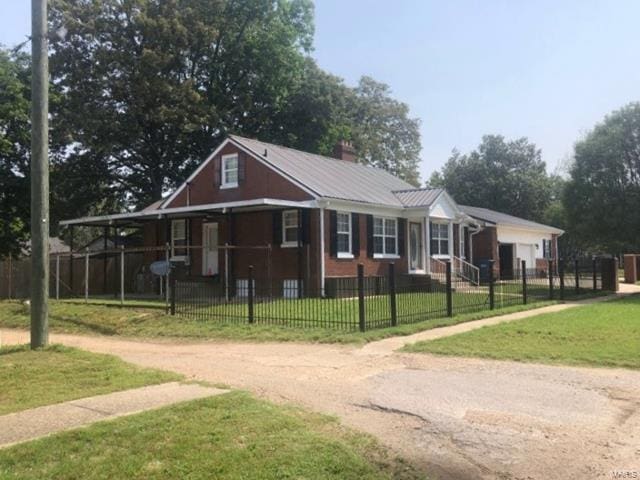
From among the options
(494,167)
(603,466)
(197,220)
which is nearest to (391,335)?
(603,466)

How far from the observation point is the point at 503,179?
5922 cm

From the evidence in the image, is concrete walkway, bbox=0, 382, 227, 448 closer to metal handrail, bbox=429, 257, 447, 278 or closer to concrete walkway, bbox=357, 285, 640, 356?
concrete walkway, bbox=357, 285, 640, 356

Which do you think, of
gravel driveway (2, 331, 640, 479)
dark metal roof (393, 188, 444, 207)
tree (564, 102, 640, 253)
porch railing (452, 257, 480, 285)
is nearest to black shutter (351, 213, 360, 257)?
dark metal roof (393, 188, 444, 207)

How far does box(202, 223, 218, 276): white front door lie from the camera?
992 inches

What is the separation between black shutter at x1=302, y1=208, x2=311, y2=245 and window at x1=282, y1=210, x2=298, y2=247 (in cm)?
55

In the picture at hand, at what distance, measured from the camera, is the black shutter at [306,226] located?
71.8ft

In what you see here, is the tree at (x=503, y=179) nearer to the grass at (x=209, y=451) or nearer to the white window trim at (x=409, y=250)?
the white window trim at (x=409, y=250)

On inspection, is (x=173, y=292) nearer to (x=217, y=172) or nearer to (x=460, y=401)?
(x=217, y=172)

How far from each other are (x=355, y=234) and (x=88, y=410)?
16.7m

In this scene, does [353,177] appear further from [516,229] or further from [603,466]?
[603,466]

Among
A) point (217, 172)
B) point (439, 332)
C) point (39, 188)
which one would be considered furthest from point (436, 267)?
point (39, 188)

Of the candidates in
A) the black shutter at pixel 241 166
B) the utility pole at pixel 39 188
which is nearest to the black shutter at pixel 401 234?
the black shutter at pixel 241 166

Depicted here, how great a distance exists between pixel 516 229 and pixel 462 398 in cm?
2984

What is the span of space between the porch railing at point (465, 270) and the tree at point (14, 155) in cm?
2161
